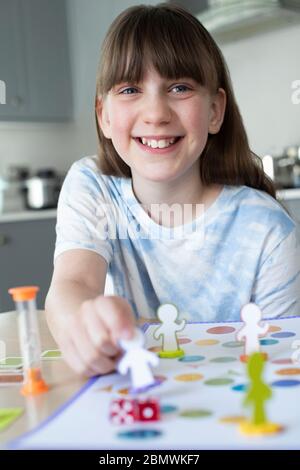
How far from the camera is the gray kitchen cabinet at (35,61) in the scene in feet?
12.1

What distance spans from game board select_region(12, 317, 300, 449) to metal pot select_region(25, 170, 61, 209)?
3.05 metres

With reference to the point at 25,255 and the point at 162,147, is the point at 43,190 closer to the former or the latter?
the point at 25,255

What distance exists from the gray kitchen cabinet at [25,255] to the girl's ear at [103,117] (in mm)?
2089

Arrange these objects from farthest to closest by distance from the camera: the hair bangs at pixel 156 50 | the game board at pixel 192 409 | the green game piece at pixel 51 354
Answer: the hair bangs at pixel 156 50 < the green game piece at pixel 51 354 < the game board at pixel 192 409

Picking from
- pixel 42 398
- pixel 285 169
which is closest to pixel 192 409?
pixel 42 398

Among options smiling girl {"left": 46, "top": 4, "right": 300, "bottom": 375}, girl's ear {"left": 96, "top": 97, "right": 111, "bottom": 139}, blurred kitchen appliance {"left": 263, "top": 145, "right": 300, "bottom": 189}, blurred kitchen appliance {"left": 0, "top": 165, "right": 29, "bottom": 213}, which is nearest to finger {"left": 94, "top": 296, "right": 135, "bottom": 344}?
smiling girl {"left": 46, "top": 4, "right": 300, "bottom": 375}

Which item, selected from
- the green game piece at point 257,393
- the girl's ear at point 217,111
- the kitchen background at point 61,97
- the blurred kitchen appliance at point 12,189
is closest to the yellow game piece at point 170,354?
the green game piece at point 257,393

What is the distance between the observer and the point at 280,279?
107cm

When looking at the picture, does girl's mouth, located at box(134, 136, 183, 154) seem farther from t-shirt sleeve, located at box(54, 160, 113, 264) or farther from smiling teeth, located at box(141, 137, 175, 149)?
t-shirt sleeve, located at box(54, 160, 113, 264)

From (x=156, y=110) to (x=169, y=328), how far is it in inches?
16.5

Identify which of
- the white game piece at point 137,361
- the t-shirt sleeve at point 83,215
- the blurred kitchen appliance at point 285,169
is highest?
the blurred kitchen appliance at point 285,169

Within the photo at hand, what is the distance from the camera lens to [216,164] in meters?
1.22

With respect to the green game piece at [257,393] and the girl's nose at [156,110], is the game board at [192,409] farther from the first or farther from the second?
the girl's nose at [156,110]

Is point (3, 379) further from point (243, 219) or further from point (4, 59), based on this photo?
point (4, 59)
